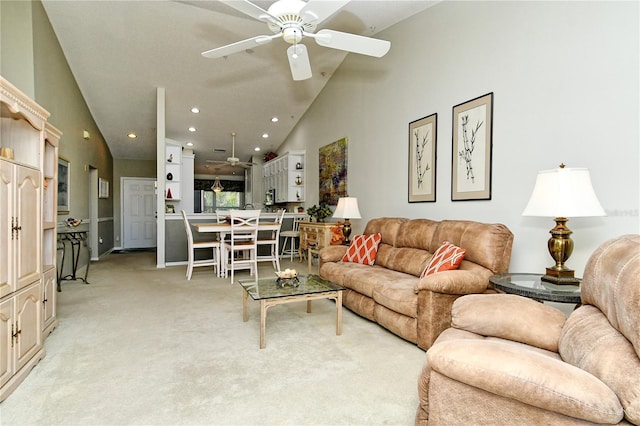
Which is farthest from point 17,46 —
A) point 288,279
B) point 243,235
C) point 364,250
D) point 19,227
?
point 364,250

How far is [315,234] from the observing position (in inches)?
234

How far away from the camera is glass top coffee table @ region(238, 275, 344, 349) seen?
2.58m

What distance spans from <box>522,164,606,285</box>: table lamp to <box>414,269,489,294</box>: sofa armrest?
42 centimetres

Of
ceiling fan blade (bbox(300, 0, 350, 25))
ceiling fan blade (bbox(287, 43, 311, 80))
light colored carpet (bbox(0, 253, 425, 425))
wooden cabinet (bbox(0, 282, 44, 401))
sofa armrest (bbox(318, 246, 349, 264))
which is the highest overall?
ceiling fan blade (bbox(300, 0, 350, 25))

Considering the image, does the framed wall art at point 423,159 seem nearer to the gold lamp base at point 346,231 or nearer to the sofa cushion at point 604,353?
the gold lamp base at point 346,231

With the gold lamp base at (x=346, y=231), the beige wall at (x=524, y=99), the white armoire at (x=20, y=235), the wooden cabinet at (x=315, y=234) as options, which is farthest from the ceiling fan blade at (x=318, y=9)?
the wooden cabinet at (x=315, y=234)

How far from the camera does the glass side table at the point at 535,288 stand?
6.36 ft

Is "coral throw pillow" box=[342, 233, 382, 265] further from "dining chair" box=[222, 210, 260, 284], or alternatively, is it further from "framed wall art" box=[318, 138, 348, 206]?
"framed wall art" box=[318, 138, 348, 206]

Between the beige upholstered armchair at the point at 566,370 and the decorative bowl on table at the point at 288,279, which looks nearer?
the beige upholstered armchair at the point at 566,370

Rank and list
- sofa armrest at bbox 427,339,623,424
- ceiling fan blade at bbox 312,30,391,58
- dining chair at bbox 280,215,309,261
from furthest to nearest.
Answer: dining chair at bbox 280,215,309,261, ceiling fan blade at bbox 312,30,391,58, sofa armrest at bbox 427,339,623,424

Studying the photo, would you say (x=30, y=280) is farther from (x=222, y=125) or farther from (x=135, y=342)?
(x=222, y=125)

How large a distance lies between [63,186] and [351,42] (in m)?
4.79

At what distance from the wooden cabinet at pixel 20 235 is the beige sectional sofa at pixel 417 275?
2480 mm

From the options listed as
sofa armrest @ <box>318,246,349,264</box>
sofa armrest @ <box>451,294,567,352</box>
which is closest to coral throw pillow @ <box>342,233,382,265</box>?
sofa armrest @ <box>318,246,349,264</box>
